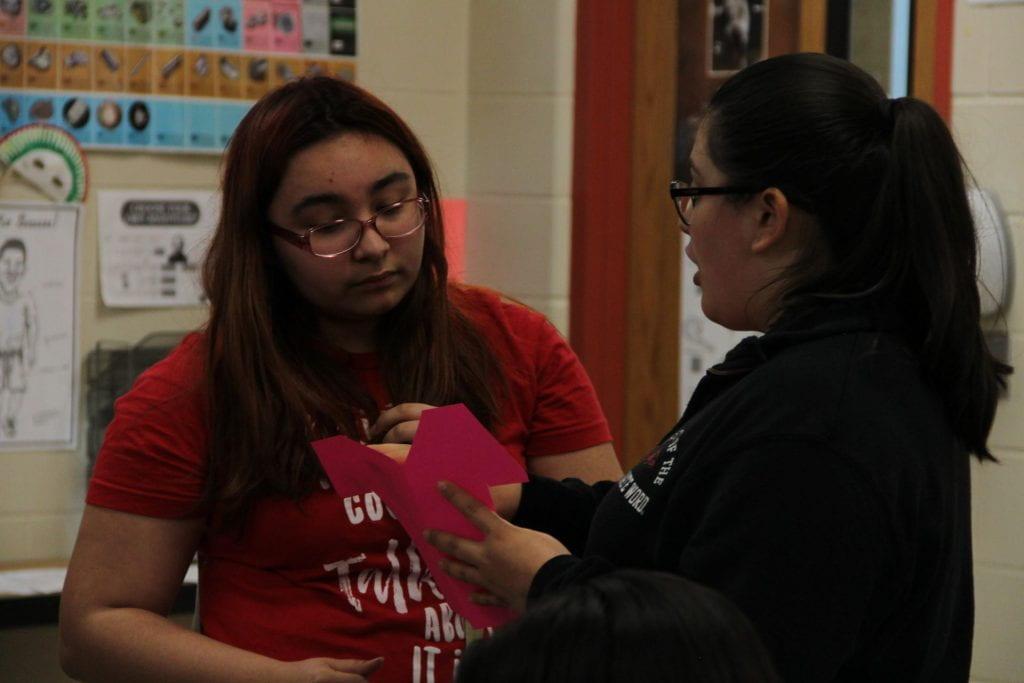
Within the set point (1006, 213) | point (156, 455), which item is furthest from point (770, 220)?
point (1006, 213)

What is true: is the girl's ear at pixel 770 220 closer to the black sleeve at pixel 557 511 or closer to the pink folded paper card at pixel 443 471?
the pink folded paper card at pixel 443 471

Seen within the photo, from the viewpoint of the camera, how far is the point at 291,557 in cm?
160

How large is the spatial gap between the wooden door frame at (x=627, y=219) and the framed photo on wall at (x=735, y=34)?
9 cm

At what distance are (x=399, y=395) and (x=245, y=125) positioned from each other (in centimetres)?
38

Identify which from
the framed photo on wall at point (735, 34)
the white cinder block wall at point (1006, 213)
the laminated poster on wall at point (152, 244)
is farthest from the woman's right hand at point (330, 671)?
the framed photo on wall at point (735, 34)

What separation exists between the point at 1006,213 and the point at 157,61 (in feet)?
5.41

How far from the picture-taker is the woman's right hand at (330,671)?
1.49 meters

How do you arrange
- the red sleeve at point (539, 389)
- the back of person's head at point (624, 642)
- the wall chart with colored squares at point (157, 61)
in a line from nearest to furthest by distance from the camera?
the back of person's head at point (624, 642), the red sleeve at point (539, 389), the wall chart with colored squares at point (157, 61)

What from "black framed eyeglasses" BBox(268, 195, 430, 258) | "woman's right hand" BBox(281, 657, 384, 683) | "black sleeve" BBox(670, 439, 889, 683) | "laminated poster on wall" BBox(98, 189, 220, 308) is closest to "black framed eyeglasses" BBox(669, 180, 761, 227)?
"black sleeve" BBox(670, 439, 889, 683)

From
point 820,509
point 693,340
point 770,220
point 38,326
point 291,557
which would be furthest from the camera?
point 693,340

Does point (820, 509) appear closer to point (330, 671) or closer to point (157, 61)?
point (330, 671)

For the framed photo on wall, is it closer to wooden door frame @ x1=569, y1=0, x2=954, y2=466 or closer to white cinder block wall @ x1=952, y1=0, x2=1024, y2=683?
wooden door frame @ x1=569, y1=0, x2=954, y2=466

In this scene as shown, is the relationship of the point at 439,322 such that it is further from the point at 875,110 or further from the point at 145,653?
the point at 875,110

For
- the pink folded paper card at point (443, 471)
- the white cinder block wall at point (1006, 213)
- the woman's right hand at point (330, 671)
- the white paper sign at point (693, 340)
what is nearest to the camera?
the pink folded paper card at point (443, 471)
